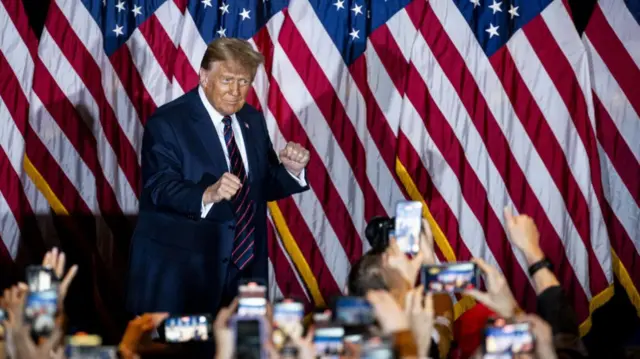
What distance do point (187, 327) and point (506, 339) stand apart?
1.37 meters

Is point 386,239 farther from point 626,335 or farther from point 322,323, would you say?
point 626,335

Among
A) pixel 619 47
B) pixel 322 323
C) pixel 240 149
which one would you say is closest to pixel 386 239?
pixel 240 149

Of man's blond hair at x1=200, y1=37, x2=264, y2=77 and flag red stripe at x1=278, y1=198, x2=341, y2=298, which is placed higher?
man's blond hair at x1=200, y1=37, x2=264, y2=77

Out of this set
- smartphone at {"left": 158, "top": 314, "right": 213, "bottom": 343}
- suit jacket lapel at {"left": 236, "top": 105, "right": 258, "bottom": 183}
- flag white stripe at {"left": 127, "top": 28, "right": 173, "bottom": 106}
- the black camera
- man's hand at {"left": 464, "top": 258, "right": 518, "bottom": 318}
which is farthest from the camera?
flag white stripe at {"left": 127, "top": 28, "right": 173, "bottom": 106}

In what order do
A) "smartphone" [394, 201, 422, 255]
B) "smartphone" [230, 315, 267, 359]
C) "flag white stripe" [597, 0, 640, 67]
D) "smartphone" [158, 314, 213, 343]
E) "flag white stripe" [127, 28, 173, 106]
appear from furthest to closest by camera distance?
"flag white stripe" [127, 28, 173, 106]
"flag white stripe" [597, 0, 640, 67]
"smartphone" [394, 201, 422, 255]
"smartphone" [158, 314, 213, 343]
"smartphone" [230, 315, 267, 359]

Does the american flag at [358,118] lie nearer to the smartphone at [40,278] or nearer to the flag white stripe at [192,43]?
the flag white stripe at [192,43]

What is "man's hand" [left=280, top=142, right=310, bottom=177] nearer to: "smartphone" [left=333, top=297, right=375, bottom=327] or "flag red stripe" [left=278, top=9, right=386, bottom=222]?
"flag red stripe" [left=278, top=9, right=386, bottom=222]

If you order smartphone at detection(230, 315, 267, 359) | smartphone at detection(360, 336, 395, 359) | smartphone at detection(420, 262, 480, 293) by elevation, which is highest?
smartphone at detection(420, 262, 480, 293)

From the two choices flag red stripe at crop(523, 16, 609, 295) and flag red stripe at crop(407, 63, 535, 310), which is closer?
flag red stripe at crop(523, 16, 609, 295)

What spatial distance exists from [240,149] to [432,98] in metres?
1.49

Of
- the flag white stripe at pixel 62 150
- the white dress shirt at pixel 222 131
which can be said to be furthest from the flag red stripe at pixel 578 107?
the flag white stripe at pixel 62 150

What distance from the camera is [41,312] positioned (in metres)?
3.75

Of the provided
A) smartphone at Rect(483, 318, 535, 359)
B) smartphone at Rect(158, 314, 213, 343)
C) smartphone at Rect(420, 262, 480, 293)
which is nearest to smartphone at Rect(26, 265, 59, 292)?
smartphone at Rect(158, 314, 213, 343)

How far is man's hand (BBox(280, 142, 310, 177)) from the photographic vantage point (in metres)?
5.52
